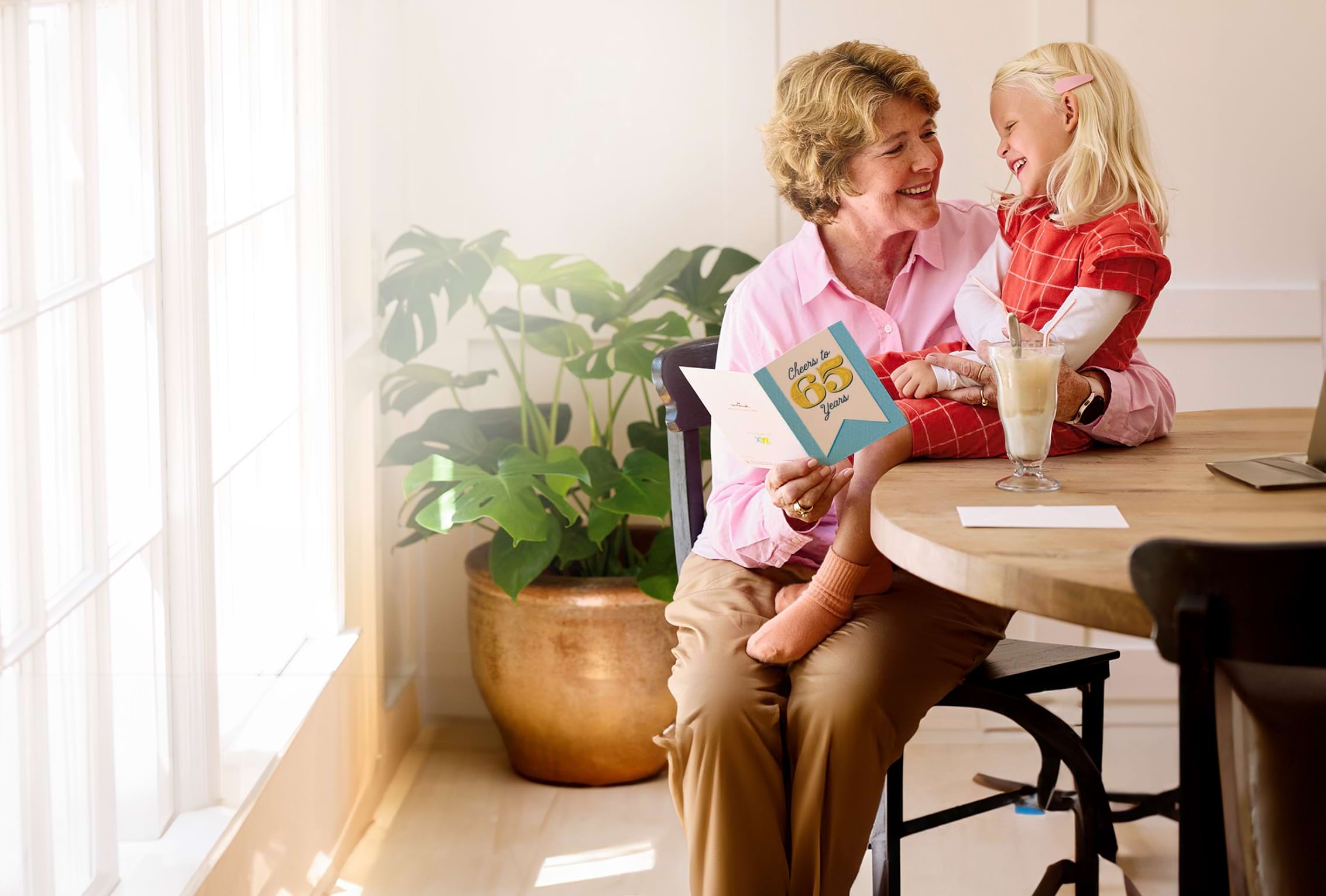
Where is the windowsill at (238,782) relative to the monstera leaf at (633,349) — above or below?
below

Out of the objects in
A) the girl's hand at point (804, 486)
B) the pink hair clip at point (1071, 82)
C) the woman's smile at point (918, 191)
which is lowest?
the girl's hand at point (804, 486)

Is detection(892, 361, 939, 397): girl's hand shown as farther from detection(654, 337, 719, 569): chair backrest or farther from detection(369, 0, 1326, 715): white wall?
detection(369, 0, 1326, 715): white wall

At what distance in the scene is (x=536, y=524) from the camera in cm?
227

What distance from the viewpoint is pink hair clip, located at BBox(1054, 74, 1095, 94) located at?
163 centimetres

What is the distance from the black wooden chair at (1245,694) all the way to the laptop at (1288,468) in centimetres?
21

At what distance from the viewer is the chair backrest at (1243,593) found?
0.93 meters

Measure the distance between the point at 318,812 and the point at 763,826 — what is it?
96 centimetres

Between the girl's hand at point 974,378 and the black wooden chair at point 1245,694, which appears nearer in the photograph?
the black wooden chair at point 1245,694

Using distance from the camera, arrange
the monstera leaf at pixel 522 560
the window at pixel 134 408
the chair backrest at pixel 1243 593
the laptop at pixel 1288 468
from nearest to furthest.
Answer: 1. the chair backrest at pixel 1243 593
2. the window at pixel 134 408
3. the laptop at pixel 1288 468
4. the monstera leaf at pixel 522 560

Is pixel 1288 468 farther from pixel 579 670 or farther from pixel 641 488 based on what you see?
pixel 579 670

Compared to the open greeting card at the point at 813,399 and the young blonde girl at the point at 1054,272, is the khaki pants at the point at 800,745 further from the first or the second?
the open greeting card at the point at 813,399

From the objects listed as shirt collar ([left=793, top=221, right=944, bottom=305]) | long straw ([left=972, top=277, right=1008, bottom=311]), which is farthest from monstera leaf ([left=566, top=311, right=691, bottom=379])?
long straw ([left=972, top=277, right=1008, bottom=311])

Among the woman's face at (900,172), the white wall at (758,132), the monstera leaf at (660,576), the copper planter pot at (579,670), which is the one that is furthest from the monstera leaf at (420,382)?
the woman's face at (900,172)

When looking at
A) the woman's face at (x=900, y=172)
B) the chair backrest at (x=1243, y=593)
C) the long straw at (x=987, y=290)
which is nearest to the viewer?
the chair backrest at (x=1243, y=593)
